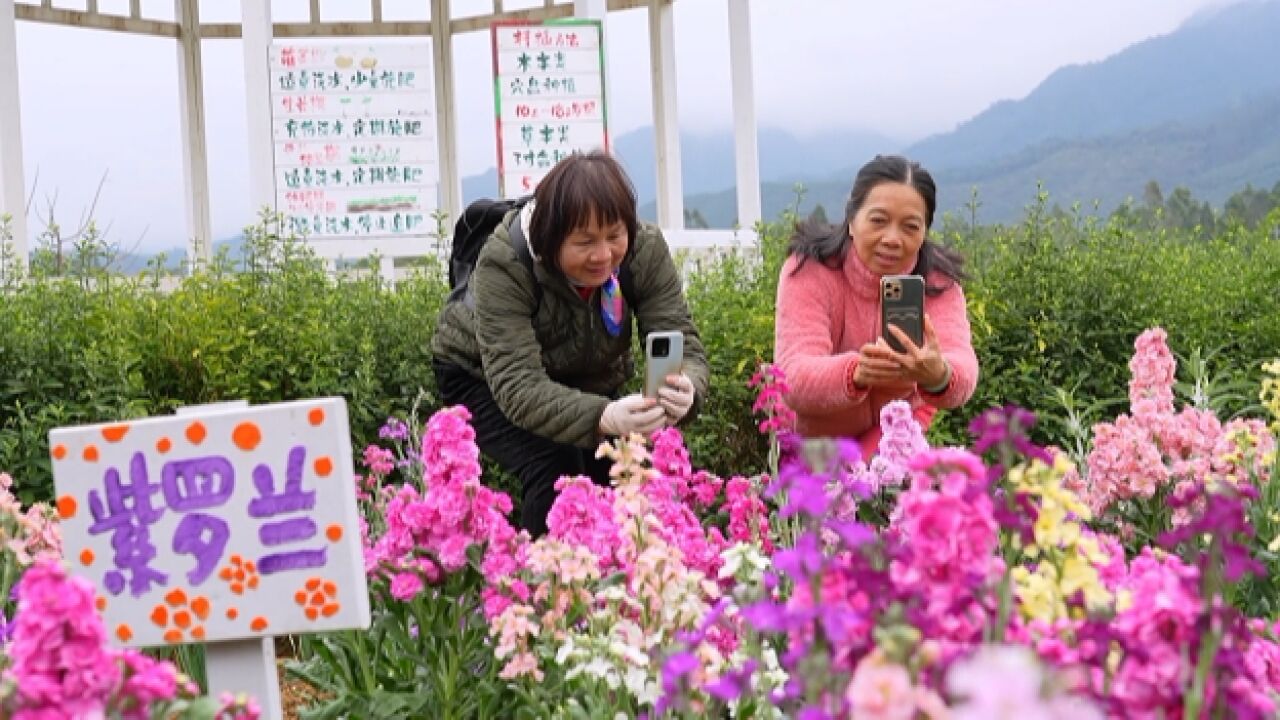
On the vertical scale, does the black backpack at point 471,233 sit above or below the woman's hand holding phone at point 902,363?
above

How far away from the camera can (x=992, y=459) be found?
153 inches

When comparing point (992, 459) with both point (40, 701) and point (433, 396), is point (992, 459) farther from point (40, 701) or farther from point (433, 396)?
point (40, 701)

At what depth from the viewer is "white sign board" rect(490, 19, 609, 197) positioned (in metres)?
6.84

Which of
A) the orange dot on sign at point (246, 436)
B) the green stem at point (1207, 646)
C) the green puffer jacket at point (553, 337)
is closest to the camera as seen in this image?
the green stem at point (1207, 646)

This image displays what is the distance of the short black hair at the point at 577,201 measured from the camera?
285cm

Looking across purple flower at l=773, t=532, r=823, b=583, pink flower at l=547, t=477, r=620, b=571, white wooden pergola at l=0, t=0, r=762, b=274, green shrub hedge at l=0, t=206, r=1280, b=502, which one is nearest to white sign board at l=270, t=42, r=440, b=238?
white wooden pergola at l=0, t=0, r=762, b=274

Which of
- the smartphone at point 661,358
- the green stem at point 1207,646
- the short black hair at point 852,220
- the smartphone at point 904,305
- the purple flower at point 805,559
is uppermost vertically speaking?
the short black hair at point 852,220

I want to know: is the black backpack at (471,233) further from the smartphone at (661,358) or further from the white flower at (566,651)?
the white flower at (566,651)

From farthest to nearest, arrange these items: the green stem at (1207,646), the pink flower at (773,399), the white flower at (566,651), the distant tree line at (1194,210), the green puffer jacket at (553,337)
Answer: the distant tree line at (1194,210) < the green puffer jacket at (553,337) < the pink flower at (773,399) < the white flower at (566,651) < the green stem at (1207,646)

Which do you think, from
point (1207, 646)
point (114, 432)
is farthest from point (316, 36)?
point (1207, 646)

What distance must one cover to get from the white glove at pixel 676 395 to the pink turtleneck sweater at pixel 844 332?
368 millimetres

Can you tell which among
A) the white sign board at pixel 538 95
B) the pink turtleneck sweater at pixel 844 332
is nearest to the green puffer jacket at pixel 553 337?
the pink turtleneck sweater at pixel 844 332

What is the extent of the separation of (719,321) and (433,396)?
2.87 ft

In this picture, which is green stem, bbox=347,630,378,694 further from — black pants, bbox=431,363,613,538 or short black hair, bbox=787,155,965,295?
short black hair, bbox=787,155,965,295
